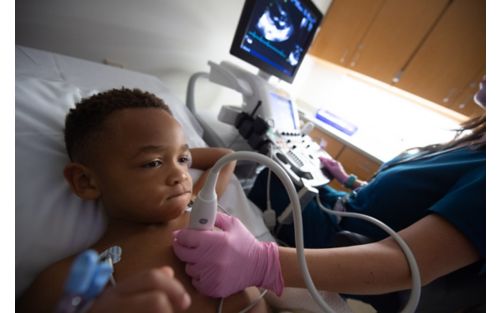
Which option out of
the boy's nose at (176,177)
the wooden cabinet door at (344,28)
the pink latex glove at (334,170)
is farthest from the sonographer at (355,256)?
the wooden cabinet door at (344,28)

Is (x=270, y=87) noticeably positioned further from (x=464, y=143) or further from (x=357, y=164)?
(x=357, y=164)

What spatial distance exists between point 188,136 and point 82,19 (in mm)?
787

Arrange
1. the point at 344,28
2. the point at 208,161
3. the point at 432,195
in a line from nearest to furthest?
the point at 432,195, the point at 208,161, the point at 344,28

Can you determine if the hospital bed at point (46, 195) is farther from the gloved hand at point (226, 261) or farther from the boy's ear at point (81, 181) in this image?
the gloved hand at point (226, 261)

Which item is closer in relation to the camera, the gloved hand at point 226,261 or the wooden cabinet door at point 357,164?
the gloved hand at point 226,261

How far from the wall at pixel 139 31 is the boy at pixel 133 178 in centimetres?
76

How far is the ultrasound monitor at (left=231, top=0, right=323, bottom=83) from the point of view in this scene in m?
1.07

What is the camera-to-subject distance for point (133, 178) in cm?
48

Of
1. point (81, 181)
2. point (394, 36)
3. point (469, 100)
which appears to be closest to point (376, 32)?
point (394, 36)

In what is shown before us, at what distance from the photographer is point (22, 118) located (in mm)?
553

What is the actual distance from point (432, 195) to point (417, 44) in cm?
200

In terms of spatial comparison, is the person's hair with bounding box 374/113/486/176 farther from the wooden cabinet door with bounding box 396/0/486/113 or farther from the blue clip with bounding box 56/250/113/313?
the wooden cabinet door with bounding box 396/0/486/113

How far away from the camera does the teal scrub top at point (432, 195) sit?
0.48 meters
